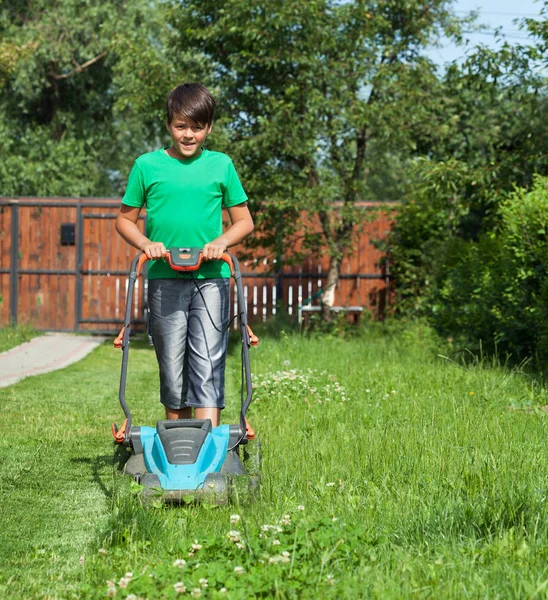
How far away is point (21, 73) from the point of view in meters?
22.3

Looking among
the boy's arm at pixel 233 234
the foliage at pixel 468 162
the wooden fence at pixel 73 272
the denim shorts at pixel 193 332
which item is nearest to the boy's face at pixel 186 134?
the boy's arm at pixel 233 234

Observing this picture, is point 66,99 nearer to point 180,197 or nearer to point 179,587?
point 180,197

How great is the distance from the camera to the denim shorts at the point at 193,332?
170 inches

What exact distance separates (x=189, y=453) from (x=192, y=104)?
158 cm

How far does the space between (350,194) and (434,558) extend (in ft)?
34.8

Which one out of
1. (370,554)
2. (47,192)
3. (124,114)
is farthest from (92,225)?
(370,554)

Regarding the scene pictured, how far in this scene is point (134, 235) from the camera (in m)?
4.25

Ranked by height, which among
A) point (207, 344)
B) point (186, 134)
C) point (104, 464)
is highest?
point (186, 134)

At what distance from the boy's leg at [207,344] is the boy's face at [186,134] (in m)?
0.62

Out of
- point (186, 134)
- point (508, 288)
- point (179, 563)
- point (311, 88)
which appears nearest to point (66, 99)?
point (311, 88)

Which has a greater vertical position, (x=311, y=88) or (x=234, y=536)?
(x=311, y=88)

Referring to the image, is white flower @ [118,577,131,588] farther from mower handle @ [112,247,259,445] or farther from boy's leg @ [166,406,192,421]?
boy's leg @ [166,406,192,421]

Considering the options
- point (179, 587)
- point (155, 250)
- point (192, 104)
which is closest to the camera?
point (179, 587)

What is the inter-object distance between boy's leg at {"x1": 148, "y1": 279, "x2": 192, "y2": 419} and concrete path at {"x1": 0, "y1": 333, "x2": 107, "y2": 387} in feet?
13.8
